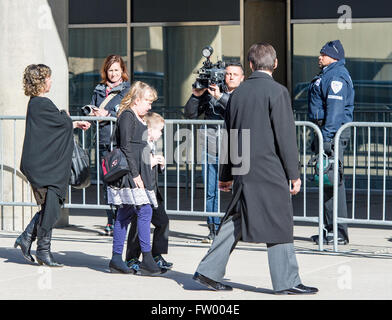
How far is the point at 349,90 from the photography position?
9.37 meters

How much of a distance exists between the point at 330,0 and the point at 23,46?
18.3ft

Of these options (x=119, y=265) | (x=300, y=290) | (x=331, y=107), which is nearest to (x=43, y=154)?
(x=119, y=265)

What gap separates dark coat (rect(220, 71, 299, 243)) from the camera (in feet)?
22.3

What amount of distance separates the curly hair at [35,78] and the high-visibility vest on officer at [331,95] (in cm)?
278

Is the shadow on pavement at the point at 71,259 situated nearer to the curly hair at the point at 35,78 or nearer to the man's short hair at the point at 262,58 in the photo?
the curly hair at the point at 35,78

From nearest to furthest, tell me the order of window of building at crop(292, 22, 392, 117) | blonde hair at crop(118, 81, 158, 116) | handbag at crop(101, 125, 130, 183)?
1. handbag at crop(101, 125, 130, 183)
2. blonde hair at crop(118, 81, 158, 116)
3. window of building at crop(292, 22, 392, 117)

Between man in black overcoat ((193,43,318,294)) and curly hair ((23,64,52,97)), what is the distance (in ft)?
6.62

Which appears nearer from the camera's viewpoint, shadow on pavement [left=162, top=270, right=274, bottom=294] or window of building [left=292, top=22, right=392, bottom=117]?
shadow on pavement [left=162, top=270, right=274, bottom=294]

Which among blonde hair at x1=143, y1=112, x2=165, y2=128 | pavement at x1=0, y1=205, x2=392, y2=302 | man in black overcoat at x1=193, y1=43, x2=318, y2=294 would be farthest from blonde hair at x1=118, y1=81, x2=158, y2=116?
pavement at x1=0, y1=205, x2=392, y2=302

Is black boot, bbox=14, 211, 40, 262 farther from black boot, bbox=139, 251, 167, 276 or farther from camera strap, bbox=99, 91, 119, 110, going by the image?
camera strap, bbox=99, 91, 119, 110

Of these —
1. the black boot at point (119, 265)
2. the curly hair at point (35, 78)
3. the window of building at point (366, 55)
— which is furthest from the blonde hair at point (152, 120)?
the window of building at point (366, 55)

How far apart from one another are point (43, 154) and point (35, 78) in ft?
2.20
